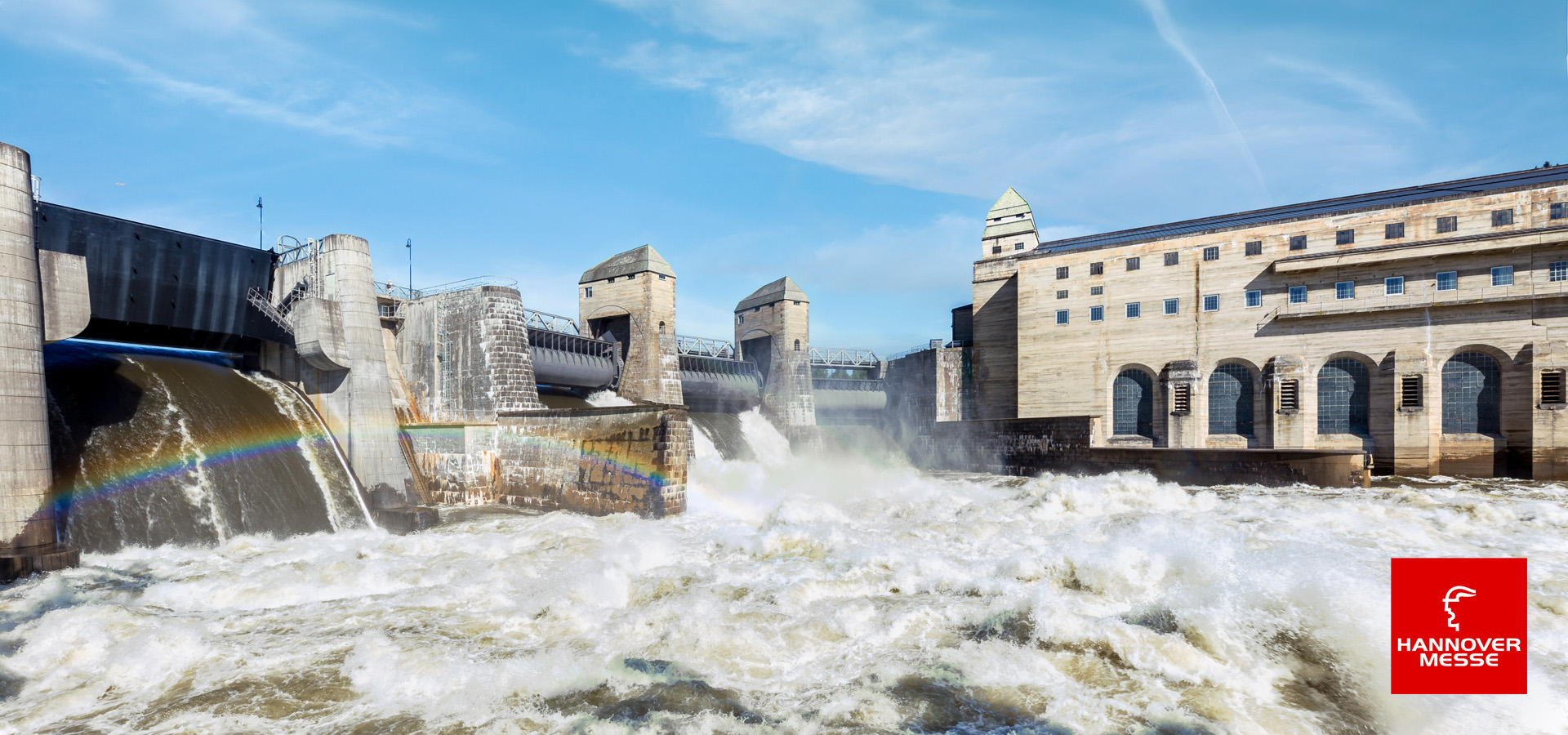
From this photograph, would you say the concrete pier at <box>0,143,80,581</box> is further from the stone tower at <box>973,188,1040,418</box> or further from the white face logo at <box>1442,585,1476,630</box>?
the stone tower at <box>973,188,1040,418</box>

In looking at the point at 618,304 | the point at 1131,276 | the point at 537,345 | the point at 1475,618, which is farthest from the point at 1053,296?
the point at 1475,618

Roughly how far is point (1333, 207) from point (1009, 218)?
29.6 m

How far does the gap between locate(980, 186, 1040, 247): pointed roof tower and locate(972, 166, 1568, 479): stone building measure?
23148mm

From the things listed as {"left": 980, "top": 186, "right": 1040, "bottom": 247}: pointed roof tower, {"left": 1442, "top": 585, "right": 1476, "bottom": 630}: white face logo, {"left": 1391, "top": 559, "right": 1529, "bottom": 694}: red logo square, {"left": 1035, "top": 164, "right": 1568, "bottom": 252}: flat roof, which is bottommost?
{"left": 1391, "top": 559, "right": 1529, "bottom": 694}: red logo square

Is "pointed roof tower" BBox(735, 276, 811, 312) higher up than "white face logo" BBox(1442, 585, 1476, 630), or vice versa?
"pointed roof tower" BBox(735, 276, 811, 312)

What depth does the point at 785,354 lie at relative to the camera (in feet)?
113

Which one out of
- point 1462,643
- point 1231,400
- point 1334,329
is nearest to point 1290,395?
point 1231,400

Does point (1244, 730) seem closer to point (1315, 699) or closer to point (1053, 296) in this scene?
point (1315, 699)

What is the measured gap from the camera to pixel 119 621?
314 inches

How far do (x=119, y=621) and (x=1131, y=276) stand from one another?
3710 cm

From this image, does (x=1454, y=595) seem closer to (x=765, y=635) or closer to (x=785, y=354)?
(x=765, y=635)

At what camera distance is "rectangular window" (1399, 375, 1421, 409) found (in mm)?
28141

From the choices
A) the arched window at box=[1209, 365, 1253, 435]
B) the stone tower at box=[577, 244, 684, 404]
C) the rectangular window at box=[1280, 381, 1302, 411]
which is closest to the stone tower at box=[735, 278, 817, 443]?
the stone tower at box=[577, 244, 684, 404]

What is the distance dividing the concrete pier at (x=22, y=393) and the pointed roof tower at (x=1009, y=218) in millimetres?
59278
